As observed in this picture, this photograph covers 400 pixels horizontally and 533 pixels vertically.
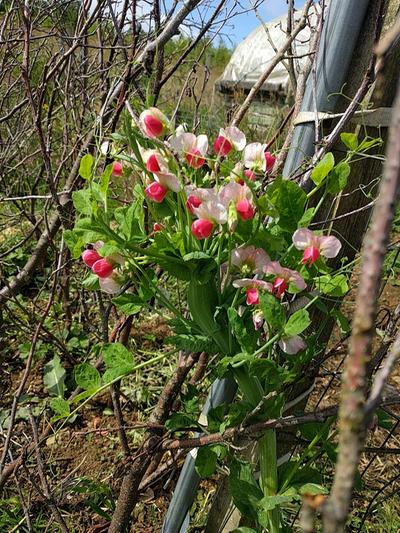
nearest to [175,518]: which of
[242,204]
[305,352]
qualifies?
[305,352]

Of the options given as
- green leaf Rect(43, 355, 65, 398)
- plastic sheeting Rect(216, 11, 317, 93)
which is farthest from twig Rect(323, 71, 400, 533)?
plastic sheeting Rect(216, 11, 317, 93)

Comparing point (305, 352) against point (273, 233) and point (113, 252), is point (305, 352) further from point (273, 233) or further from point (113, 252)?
point (113, 252)

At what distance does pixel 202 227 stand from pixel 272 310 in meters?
0.16

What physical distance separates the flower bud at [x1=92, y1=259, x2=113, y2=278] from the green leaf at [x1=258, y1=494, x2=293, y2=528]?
486 mm

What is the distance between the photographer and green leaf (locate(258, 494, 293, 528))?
35.2 inches

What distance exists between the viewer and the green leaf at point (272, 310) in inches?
28.9

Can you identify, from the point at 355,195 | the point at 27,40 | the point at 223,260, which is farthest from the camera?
the point at 27,40

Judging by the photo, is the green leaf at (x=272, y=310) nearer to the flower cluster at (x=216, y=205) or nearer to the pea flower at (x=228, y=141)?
the flower cluster at (x=216, y=205)

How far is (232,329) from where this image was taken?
82cm

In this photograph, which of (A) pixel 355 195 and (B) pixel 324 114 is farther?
(A) pixel 355 195

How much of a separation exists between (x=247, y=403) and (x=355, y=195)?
1.60 feet

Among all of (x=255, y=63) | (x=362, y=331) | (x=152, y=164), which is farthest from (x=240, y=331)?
(x=255, y=63)

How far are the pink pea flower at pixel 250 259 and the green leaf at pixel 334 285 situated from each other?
0.10 meters

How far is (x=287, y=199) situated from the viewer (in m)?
0.76
